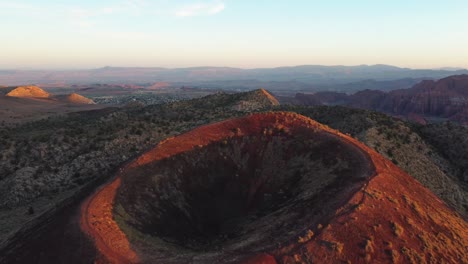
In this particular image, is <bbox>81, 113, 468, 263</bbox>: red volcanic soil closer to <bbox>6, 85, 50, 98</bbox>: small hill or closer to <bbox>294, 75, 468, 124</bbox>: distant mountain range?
<bbox>294, 75, 468, 124</bbox>: distant mountain range

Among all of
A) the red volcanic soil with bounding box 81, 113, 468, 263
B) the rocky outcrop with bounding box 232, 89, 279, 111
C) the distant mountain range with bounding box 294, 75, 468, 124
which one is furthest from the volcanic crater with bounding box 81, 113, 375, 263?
the distant mountain range with bounding box 294, 75, 468, 124

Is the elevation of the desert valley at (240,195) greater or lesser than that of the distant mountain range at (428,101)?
greater

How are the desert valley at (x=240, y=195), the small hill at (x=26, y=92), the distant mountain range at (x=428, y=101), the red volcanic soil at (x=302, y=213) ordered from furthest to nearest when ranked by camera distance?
1. the distant mountain range at (x=428, y=101)
2. the small hill at (x=26, y=92)
3. the desert valley at (x=240, y=195)
4. the red volcanic soil at (x=302, y=213)

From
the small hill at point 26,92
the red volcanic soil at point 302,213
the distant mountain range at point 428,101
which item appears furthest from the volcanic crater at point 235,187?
the small hill at point 26,92

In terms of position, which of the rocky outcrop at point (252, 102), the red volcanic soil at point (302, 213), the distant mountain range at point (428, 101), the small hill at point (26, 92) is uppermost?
the red volcanic soil at point (302, 213)

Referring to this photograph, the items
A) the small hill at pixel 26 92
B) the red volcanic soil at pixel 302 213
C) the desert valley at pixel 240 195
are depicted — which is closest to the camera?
the red volcanic soil at pixel 302 213

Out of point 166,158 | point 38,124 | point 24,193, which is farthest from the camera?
point 38,124

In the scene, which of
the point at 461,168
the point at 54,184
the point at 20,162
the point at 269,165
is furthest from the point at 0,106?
the point at 461,168

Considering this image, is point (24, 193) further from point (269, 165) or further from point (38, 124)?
point (38, 124)

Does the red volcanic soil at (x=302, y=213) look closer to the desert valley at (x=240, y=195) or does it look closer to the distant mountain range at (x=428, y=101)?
the desert valley at (x=240, y=195)
